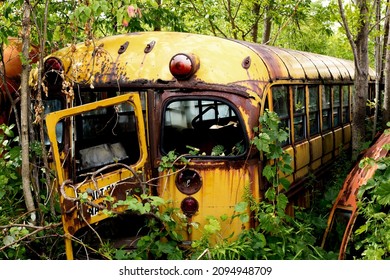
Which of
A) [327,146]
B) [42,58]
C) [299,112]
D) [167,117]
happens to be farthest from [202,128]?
[327,146]

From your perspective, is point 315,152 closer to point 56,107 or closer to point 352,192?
point 352,192

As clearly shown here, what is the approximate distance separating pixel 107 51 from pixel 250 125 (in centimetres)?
170

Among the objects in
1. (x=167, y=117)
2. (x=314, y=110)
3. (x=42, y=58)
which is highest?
(x=42, y=58)

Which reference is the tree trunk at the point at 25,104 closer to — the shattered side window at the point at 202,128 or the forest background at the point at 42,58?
the forest background at the point at 42,58

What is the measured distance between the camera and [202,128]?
5445mm

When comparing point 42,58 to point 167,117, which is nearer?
point 42,58

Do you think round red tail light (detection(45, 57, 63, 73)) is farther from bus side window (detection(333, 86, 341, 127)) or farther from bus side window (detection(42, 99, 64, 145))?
bus side window (detection(333, 86, 341, 127))

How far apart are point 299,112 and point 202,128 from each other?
4.74ft

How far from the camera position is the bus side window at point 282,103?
5305 millimetres

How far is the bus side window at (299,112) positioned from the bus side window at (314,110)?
0.34 m

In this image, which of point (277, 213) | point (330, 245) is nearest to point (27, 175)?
point (277, 213)

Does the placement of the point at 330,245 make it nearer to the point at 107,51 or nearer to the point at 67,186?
the point at 67,186

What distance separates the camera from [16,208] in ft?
18.3
